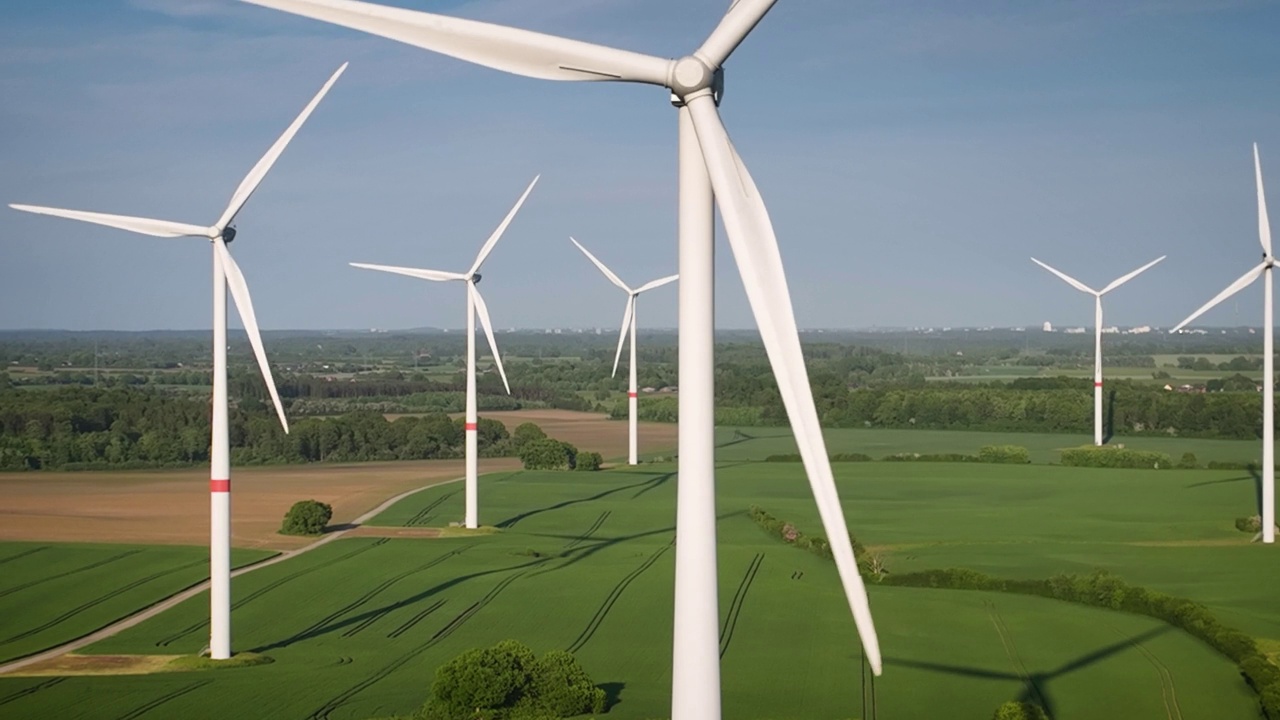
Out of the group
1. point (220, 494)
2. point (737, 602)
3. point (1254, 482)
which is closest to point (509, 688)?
point (220, 494)

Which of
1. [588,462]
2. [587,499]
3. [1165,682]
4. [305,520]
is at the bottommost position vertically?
[1165,682]

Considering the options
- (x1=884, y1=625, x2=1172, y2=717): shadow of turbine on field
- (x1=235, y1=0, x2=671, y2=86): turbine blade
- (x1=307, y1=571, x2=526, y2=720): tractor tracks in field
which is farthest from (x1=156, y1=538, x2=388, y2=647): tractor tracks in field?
(x1=235, y1=0, x2=671, y2=86): turbine blade

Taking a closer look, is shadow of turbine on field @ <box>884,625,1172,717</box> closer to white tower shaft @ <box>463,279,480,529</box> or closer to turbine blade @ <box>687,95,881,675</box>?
turbine blade @ <box>687,95,881,675</box>

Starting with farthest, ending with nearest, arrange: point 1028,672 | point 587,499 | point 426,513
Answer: point 587,499 < point 426,513 < point 1028,672

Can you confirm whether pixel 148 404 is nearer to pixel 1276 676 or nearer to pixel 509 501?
pixel 509 501

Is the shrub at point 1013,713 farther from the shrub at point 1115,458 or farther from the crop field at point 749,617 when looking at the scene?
the shrub at point 1115,458

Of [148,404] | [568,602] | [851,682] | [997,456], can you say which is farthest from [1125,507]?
[148,404]

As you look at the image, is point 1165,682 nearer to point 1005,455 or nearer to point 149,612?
point 149,612
